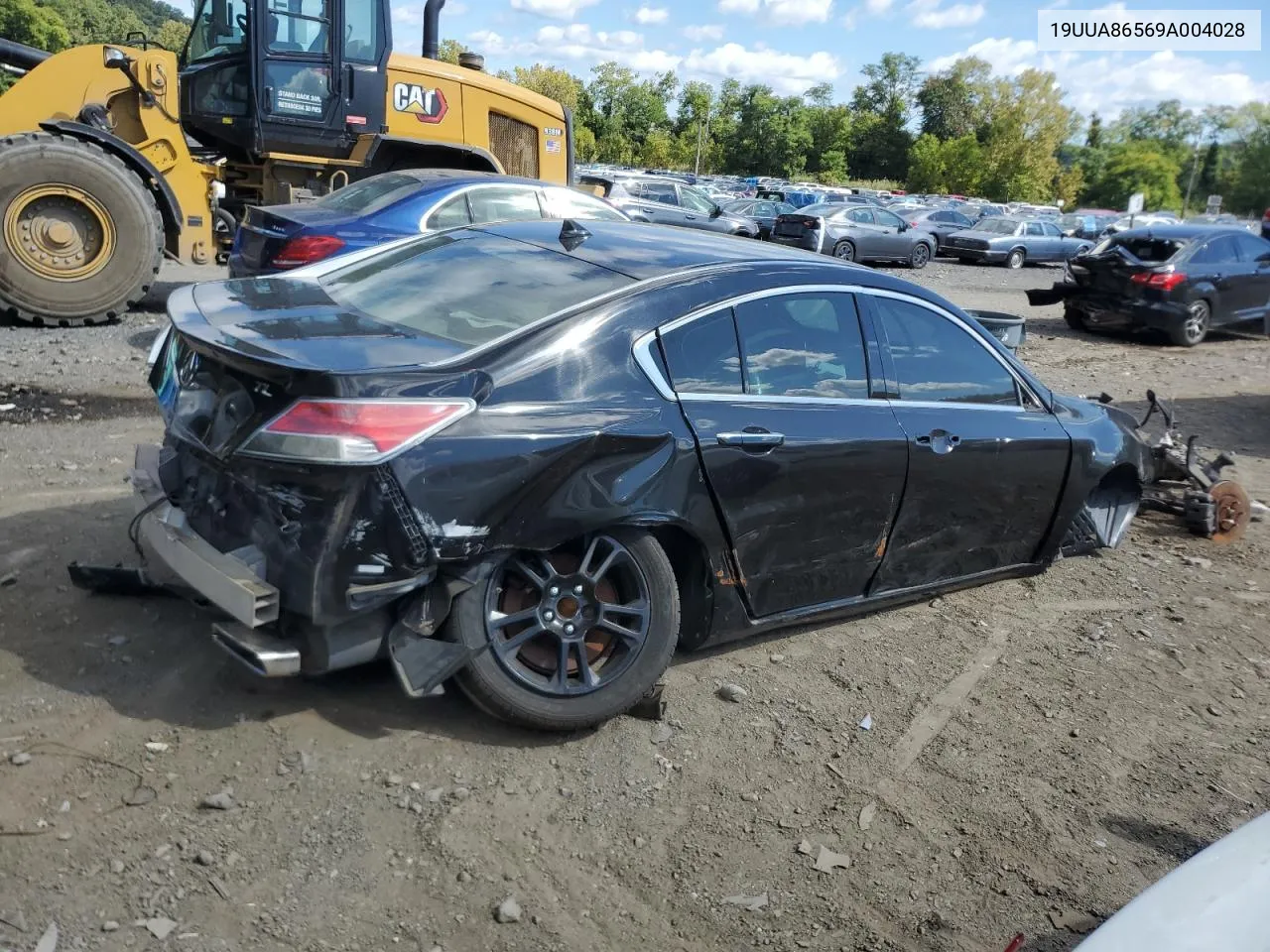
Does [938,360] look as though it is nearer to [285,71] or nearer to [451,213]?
[451,213]

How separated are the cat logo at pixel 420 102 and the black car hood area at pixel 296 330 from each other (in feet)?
26.0

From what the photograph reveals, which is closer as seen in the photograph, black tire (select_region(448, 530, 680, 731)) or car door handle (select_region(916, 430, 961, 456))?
black tire (select_region(448, 530, 680, 731))

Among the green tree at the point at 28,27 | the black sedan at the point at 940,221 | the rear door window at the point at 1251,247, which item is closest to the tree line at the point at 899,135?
the green tree at the point at 28,27

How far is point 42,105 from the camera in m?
10.3

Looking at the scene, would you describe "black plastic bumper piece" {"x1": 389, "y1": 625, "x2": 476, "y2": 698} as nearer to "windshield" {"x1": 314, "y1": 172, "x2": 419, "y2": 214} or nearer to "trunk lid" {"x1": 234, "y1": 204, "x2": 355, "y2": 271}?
"trunk lid" {"x1": 234, "y1": 204, "x2": 355, "y2": 271}

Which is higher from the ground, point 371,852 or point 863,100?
point 863,100

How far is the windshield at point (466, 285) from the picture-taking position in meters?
3.84

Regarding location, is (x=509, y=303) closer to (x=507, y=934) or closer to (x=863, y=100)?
(x=507, y=934)

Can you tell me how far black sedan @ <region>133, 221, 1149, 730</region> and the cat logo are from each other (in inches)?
298

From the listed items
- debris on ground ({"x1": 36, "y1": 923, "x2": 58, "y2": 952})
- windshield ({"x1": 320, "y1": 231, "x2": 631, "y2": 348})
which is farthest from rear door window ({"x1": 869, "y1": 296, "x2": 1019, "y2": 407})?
debris on ground ({"x1": 36, "y1": 923, "x2": 58, "y2": 952})

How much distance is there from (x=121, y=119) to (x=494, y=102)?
384cm

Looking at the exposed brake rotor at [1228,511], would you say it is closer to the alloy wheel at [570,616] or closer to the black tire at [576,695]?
the black tire at [576,695]

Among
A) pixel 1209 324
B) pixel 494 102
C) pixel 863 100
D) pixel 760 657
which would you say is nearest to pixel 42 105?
pixel 494 102

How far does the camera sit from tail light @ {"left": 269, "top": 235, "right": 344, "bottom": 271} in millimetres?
8484
